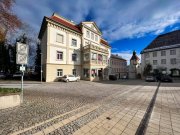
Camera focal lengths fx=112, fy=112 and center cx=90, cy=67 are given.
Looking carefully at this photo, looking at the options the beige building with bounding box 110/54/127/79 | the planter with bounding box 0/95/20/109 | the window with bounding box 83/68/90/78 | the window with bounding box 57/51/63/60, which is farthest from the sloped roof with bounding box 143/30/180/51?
the planter with bounding box 0/95/20/109

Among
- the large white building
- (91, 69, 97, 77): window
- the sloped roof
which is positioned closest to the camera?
(91, 69, 97, 77): window

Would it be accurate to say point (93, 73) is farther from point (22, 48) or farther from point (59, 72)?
point (22, 48)

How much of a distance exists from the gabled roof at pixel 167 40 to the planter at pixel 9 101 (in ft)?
151

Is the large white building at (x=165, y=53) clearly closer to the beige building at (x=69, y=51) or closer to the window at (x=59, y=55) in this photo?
the beige building at (x=69, y=51)

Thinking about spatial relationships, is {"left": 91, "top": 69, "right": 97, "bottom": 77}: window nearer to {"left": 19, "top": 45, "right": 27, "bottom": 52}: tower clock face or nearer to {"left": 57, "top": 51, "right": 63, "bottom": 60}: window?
{"left": 57, "top": 51, "right": 63, "bottom": 60}: window

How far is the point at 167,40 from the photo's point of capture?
41.6 metres

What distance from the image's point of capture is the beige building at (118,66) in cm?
4238

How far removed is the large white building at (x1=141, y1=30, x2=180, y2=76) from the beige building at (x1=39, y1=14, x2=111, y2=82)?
2270 cm

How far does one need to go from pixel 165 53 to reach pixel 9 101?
149ft

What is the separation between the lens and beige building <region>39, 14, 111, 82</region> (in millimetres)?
21250

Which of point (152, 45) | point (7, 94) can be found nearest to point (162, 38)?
point (152, 45)

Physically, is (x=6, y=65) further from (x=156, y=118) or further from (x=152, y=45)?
(x=152, y=45)

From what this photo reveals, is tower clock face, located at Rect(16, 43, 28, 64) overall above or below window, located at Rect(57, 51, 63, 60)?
below

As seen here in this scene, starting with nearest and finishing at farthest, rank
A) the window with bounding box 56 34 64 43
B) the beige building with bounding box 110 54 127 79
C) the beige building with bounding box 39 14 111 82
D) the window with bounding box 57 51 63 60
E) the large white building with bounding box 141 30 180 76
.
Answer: the beige building with bounding box 39 14 111 82 < the window with bounding box 56 34 64 43 < the window with bounding box 57 51 63 60 < the large white building with bounding box 141 30 180 76 < the beige building with bounding box 110 54 127 79
